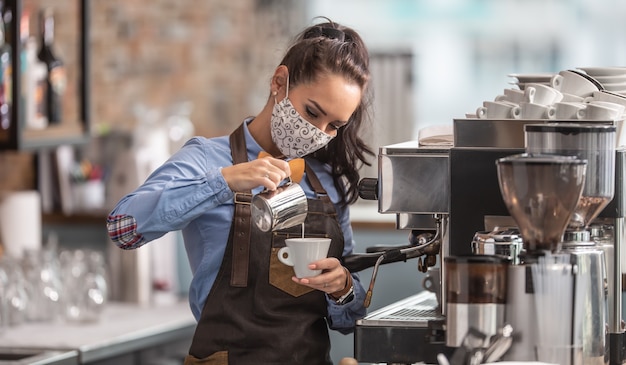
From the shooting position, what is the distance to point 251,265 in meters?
2.21

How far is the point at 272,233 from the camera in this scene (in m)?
2.23

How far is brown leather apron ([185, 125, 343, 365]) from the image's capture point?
2193mm

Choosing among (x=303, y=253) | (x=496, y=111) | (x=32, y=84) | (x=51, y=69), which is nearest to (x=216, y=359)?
(x=303, y=253)

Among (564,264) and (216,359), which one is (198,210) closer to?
(216,359)

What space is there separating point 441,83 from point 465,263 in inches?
251

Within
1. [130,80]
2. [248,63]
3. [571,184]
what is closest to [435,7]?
[248,63]

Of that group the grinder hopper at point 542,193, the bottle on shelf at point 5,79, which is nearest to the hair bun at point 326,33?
the grinder hopper at point 542,193

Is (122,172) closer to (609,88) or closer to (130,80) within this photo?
(130,80)

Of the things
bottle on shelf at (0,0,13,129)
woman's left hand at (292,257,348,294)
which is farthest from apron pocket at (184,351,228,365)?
bottle on shelf at (0,0,13,129)

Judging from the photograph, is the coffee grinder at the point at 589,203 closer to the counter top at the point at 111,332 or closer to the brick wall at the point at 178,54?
the counter top at the point at 111,332

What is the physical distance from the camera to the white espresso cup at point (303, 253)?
197 cm

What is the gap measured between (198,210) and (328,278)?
27cm

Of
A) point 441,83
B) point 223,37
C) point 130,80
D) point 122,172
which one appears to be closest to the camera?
point 122,172

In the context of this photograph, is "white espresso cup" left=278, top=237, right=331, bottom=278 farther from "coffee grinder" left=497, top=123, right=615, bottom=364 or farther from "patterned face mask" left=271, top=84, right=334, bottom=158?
"coffee grinder" left=497, top=123, right=615, bottom=364
